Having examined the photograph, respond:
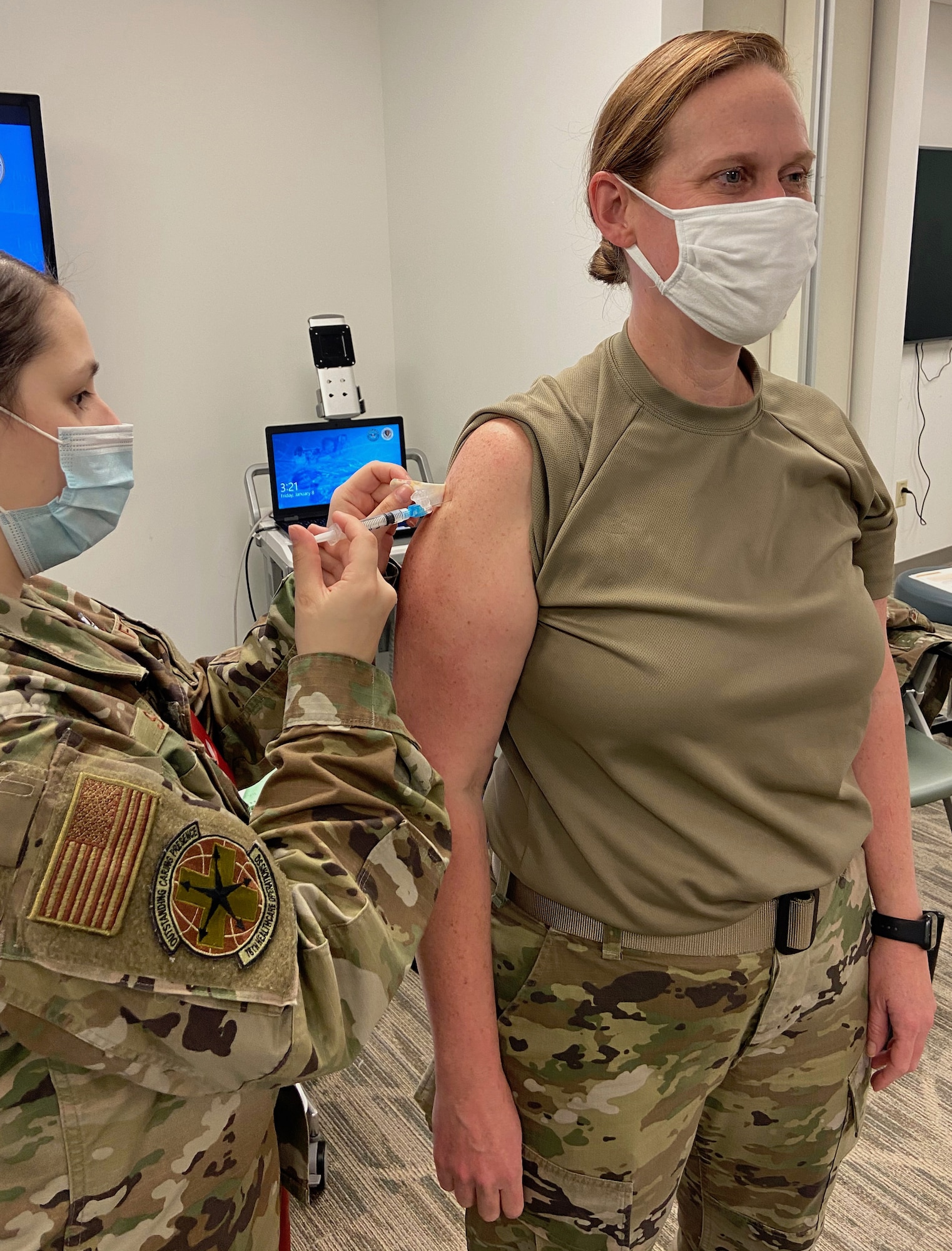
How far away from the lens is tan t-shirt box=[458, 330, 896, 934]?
0.91 meters

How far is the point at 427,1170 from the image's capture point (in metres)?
1.83

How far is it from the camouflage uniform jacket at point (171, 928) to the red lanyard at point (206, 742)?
8 cm

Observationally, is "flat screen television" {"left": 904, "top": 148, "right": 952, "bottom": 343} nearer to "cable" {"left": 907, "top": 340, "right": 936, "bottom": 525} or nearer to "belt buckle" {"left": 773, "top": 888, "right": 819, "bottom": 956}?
"cable" {"left": 907, "top": 340, "right": 936, "bottom": 525}

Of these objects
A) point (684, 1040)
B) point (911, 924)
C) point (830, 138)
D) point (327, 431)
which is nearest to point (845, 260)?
point (830, 138)

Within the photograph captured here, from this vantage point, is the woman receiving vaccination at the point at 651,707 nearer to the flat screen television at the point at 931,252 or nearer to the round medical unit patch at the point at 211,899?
the round medical unit patch at the point at 211,899

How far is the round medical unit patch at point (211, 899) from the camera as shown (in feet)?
2.14

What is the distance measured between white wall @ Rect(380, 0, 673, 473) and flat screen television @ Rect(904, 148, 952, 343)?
8.42 ft

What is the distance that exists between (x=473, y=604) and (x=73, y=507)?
0.35m

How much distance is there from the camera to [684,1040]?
0.96 meters

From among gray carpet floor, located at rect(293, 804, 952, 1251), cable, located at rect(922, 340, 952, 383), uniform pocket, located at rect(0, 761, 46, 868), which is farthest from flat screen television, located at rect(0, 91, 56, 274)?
cable, located at rect(922, 340, 952, 383)

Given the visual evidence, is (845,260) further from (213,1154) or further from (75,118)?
(213,1154)

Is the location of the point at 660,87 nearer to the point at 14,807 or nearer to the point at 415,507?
the point at 415,507

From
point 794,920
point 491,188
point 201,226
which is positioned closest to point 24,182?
point 201,226

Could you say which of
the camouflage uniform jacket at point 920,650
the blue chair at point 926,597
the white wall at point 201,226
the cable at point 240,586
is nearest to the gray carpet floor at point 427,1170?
A: the camouflage uniform jacket at point 920,650
